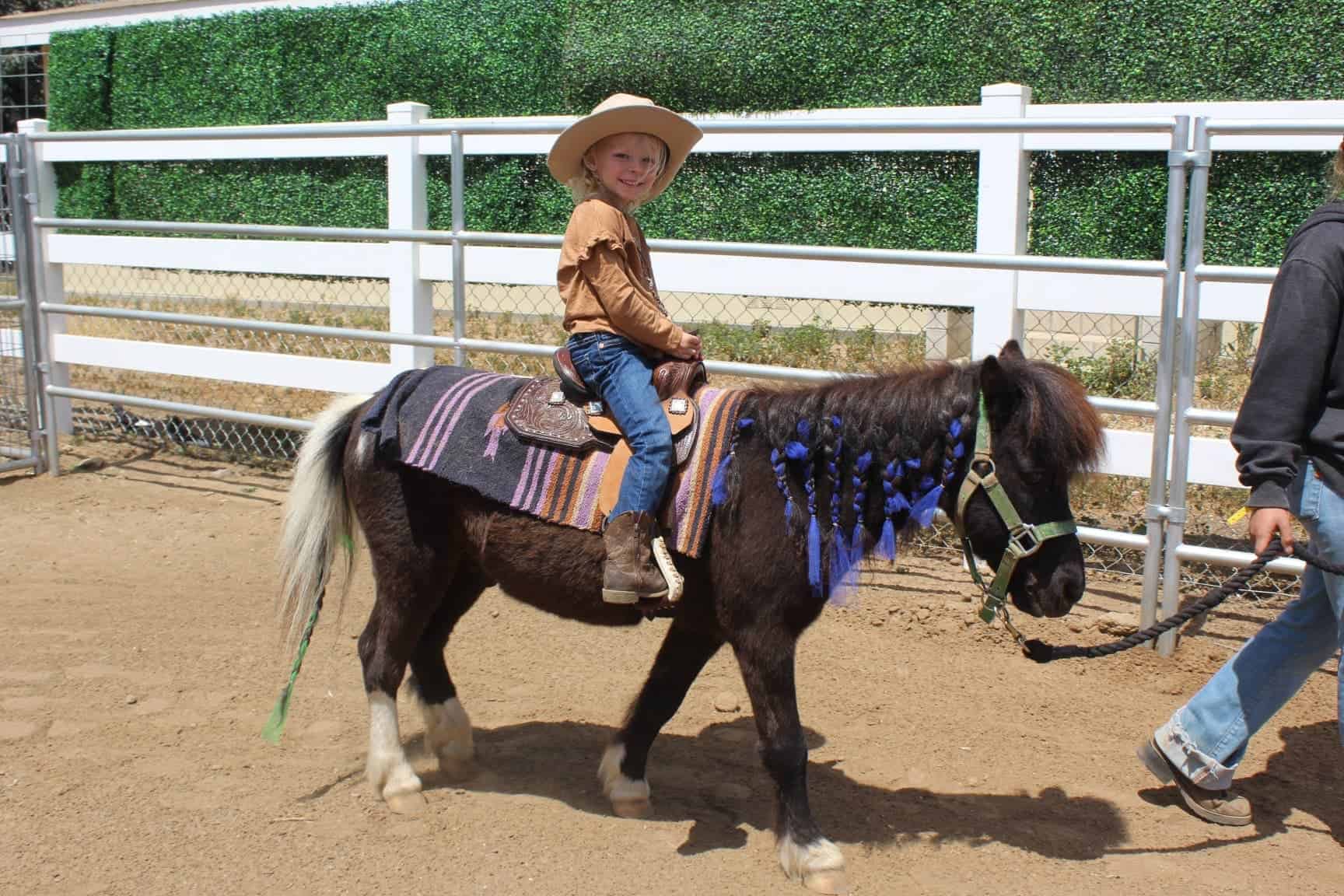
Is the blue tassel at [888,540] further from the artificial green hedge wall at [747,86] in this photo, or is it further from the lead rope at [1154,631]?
the artificial green hedge wall at [747,86]

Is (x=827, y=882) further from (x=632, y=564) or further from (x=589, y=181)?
(x=589, y=181)

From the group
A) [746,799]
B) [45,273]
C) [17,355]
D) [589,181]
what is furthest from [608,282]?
[17,355]

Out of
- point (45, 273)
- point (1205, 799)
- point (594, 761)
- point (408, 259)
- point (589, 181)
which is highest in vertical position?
point (589, 181)

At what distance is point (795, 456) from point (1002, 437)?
1.76 ft

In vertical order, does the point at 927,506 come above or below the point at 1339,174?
below

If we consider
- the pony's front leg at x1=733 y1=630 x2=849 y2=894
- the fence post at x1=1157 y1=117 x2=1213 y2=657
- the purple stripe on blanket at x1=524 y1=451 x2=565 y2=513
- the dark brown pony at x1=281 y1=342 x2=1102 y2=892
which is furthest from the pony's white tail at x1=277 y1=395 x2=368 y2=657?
the fence post at x1=1157 y1=117 x2=1213 y2=657

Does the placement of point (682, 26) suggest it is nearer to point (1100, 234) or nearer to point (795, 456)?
point (1100, 234)

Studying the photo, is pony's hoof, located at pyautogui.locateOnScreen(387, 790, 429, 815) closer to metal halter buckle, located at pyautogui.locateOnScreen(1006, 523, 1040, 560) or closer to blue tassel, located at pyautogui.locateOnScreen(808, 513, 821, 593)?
blue tassel, located at pyautogui.locateOnScreen(808, 513, 821, 593)

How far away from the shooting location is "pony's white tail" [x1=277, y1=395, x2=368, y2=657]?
12.2ft

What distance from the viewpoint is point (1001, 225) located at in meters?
5.54

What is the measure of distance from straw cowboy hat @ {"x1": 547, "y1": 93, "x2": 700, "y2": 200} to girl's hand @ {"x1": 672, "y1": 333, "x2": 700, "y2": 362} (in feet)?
1.70

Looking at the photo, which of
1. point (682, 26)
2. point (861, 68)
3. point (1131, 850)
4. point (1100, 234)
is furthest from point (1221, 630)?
point (682, 26)

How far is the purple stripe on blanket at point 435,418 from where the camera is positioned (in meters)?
3.51

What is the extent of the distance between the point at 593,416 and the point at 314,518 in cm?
105
